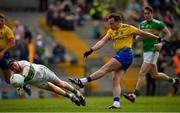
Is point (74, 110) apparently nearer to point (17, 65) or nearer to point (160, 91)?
point (17, 65)

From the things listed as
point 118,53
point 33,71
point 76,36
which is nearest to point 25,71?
point 33,71

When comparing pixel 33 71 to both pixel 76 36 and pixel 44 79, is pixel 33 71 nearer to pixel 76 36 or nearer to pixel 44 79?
pixel 44 79

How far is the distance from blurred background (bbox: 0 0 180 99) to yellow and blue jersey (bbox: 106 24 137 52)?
10.3m

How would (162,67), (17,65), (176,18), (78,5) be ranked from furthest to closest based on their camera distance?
1. (78,5)
2. (176,18)
3. (162,67)
4. (17,65)

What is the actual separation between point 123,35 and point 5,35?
3972mm

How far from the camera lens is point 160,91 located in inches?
1367

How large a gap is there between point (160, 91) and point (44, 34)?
758 centimetres

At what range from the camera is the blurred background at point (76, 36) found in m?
34.7

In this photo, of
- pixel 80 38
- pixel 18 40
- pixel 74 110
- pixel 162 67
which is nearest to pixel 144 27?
pixel 74 110

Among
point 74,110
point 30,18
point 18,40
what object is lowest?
point 74,110

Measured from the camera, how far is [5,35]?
77.9 ft

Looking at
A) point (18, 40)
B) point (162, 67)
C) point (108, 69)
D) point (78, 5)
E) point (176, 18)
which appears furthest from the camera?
point (78, 5)

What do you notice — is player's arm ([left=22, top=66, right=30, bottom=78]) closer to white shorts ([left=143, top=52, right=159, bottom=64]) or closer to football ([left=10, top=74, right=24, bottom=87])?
football ([left=10, top=74, right=24, bottom=87])

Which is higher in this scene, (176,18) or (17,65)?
(176,18)
